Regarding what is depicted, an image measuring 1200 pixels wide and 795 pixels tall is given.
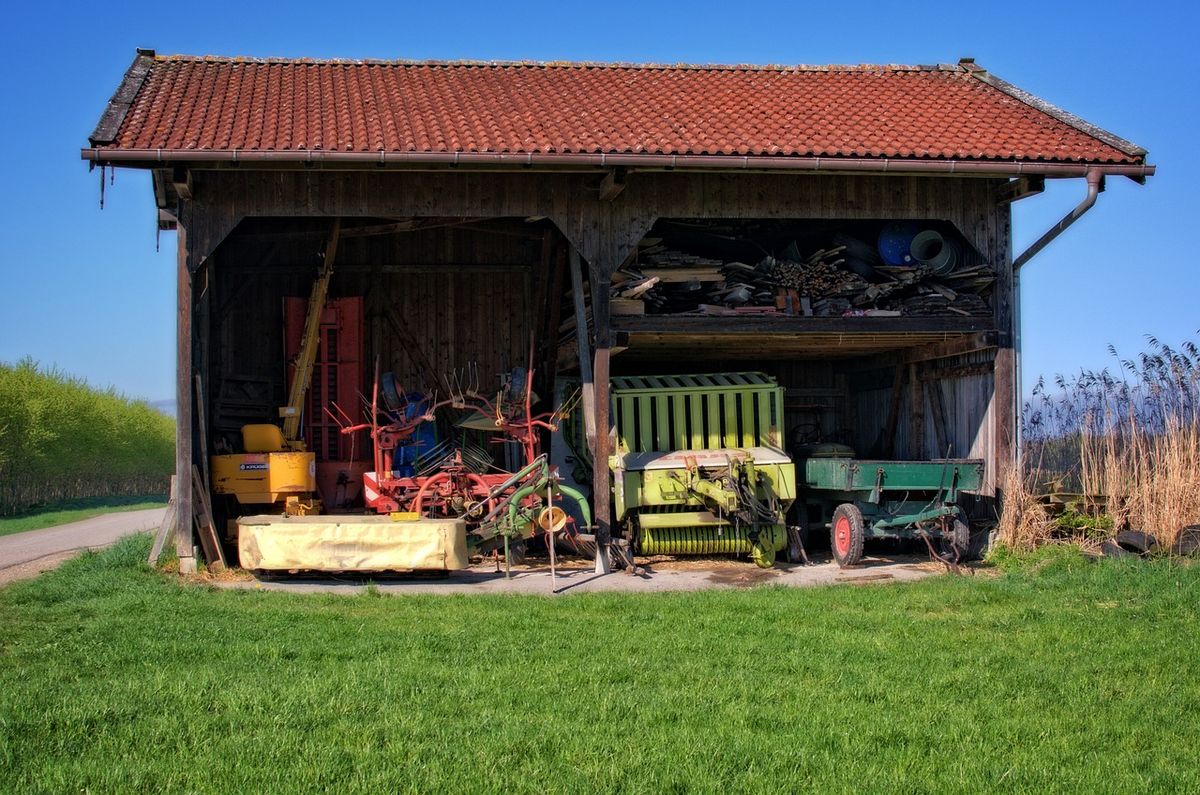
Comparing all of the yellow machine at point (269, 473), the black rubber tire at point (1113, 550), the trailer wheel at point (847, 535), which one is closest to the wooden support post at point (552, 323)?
the yellow machine at point (269, 473)

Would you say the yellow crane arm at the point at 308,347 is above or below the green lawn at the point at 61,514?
above

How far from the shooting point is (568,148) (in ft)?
39.7

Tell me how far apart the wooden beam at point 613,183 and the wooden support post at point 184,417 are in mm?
4445

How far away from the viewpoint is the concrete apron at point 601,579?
35.9 ft

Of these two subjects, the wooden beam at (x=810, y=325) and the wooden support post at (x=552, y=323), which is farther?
the wooden support post at (x=552, y=323)

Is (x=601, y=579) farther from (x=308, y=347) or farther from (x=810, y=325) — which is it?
(x=308, y=347)

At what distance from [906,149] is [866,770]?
8.94 metres

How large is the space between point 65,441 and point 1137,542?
29925 millimetres

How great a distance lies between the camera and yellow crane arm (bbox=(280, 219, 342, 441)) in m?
14.3

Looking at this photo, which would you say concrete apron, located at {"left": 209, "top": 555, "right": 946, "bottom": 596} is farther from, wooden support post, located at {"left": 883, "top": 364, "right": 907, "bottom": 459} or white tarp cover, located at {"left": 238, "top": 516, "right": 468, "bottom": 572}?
wooden support post, located at {"left": 883, "top": 364, "right": 907, "bottom": 459}

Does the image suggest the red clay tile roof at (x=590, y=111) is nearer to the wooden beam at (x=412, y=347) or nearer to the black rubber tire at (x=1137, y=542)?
the wooden beam at (x=412, y=347)

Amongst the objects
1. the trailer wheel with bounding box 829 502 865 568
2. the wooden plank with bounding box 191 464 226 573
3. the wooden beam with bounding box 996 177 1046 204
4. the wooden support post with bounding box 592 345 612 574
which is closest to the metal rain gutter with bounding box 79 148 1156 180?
the wooden beam with bounding box 996 177 1046 204

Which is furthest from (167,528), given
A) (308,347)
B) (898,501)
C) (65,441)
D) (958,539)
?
(65,441)

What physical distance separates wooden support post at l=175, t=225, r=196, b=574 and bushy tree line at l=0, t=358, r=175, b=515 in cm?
1945
